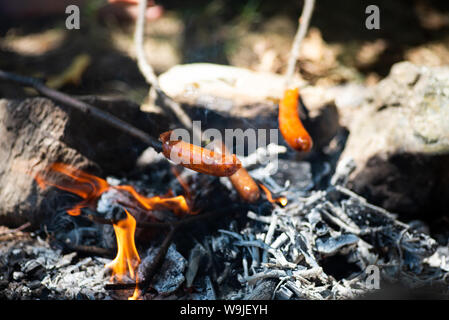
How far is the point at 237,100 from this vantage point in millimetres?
3014

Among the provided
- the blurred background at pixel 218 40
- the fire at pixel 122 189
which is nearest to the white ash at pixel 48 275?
the fire at pixel 122 189

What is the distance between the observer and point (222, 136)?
298 centimetres

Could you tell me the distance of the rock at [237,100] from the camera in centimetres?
301

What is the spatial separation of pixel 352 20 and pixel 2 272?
5.09 m

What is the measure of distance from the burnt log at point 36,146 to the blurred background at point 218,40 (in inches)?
57.4

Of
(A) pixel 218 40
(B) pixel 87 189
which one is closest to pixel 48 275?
(B) pixel 87 189

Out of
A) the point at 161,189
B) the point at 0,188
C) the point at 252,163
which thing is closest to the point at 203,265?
the point at 161,189

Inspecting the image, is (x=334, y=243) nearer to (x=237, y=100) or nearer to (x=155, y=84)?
→ (x=237, y=100)

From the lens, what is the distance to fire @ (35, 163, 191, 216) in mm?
2383

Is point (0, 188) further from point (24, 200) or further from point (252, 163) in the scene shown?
point (252, 163)

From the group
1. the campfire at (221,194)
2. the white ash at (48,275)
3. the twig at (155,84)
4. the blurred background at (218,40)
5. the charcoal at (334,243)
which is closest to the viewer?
the white ash at (48,275)

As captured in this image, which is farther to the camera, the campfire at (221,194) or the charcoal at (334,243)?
the charcoal at (334,243)

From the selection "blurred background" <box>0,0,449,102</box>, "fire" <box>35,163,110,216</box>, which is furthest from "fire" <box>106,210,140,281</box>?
"blurred background" <box>0,0,449,102</box>

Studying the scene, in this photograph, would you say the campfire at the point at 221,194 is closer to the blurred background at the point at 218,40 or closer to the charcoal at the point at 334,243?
the charcoal at the point at 334,243
